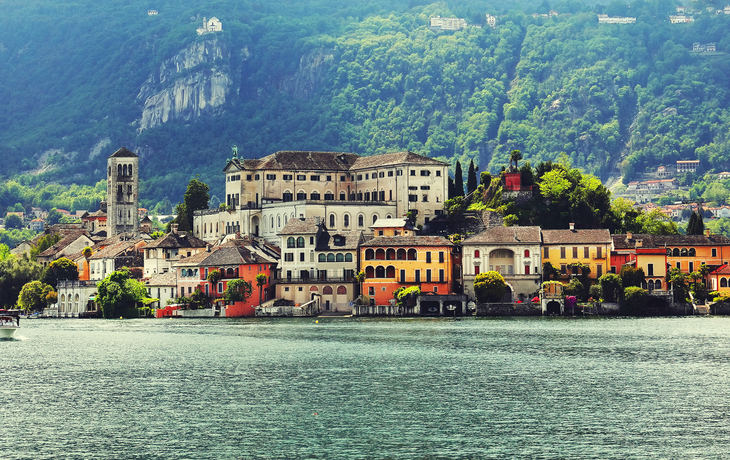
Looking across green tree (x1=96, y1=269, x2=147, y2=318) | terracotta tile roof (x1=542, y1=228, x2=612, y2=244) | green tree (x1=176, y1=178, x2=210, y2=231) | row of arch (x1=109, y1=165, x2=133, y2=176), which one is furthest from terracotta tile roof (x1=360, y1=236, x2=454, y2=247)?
row of arch (x1=109, y1=165, x2=133, y2=176)

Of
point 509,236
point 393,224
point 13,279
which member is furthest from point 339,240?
point 13,279

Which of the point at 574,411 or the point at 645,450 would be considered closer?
the point at 645,450

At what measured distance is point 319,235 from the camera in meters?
126

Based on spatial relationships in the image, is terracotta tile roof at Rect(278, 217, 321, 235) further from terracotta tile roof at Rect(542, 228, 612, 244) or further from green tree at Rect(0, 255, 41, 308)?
green tree at Rect(0, 255, 41, 308)

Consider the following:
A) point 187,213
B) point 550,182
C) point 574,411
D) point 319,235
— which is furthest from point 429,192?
point 574,411

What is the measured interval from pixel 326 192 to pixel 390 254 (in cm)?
3811

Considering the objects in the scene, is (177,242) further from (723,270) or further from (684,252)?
(723,270)

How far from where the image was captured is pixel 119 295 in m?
130

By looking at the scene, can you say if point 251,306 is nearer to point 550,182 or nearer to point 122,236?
point 550,182

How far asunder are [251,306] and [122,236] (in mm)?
50021

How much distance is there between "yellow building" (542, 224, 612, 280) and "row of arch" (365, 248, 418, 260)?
1319 centimetres

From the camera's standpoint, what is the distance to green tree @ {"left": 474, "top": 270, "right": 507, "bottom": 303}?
11506cm

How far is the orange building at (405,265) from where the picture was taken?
119312 mm

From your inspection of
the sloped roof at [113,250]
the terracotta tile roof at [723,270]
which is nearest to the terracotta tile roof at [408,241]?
the terracotta tile roof at [723,270]
